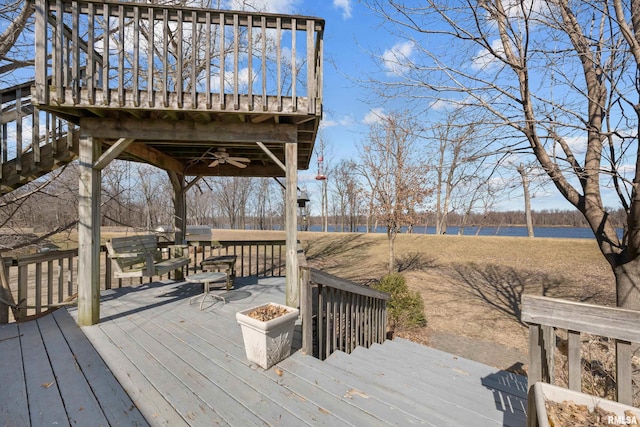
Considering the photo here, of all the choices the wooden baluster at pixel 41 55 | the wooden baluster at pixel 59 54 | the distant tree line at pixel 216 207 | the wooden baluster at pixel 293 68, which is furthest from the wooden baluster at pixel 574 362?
the wooden baluster at pixel 41 55

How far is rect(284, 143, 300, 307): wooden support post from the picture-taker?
11.8ft

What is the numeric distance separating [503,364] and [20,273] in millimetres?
7047

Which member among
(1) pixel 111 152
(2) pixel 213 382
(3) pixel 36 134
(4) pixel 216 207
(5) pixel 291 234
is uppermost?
(4) pixel 216 207

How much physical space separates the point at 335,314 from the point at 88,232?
9.98ft

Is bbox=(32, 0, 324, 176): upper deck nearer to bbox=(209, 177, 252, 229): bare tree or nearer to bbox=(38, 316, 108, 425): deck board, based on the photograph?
bbox=(38, 316, 108, 425): deck board

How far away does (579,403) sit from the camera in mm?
1354

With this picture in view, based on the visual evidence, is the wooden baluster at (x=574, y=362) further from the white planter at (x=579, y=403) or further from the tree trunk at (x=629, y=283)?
the tree trunk at (x=629, y=283)

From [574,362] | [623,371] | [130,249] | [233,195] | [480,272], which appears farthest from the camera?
[233,195]

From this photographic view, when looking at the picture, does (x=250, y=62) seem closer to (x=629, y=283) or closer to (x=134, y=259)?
(x=134, y=259)

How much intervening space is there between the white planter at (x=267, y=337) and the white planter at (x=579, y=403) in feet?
5.89

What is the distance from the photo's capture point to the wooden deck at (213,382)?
193 centimetres

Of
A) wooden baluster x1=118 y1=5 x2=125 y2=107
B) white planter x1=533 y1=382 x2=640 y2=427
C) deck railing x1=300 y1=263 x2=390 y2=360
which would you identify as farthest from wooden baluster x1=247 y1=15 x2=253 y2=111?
white planter x1=533 y1=382 x2=640 y2=427

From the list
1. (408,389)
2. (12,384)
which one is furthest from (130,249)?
(408,389)

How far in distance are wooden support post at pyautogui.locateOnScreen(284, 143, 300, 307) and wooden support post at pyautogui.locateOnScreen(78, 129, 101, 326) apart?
230 cm
